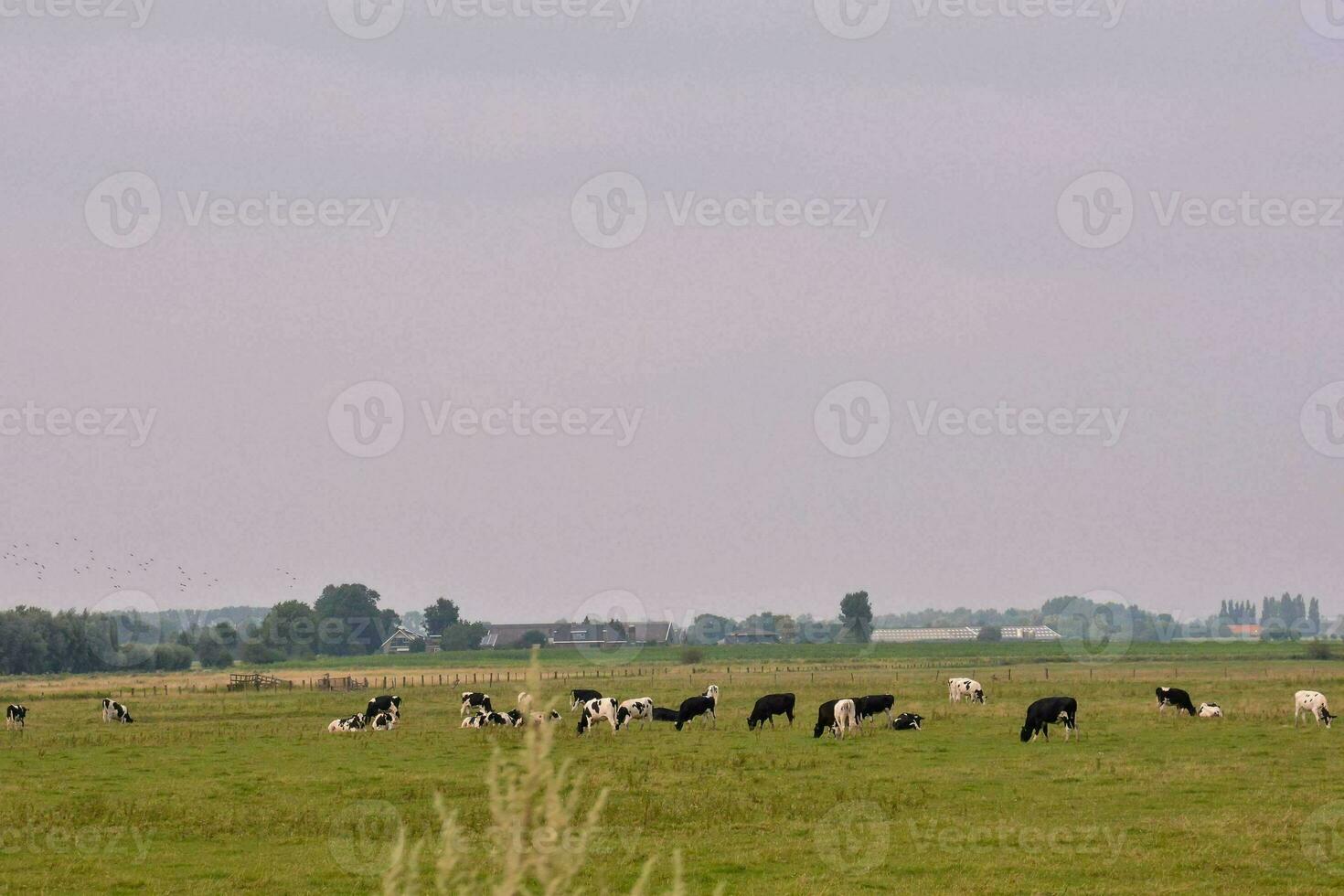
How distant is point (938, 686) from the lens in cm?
6631

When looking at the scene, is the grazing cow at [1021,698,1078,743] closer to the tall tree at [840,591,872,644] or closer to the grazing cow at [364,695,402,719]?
the grazing cow at [364,695,402,719]

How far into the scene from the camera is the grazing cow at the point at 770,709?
44688mm

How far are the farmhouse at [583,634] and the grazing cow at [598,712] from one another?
124923mm

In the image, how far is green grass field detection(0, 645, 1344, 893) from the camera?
67.8 feet

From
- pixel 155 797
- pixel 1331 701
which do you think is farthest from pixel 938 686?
pixel 155 797

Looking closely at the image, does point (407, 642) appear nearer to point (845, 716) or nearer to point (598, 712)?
point (598, 712)

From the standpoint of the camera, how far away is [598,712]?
43.3 metres

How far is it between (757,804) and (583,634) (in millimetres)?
153522

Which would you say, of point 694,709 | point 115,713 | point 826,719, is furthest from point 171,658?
point 826,719

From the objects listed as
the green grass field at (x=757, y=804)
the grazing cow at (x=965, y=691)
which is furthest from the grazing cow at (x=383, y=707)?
the grazing cow at (x=965, y=691)

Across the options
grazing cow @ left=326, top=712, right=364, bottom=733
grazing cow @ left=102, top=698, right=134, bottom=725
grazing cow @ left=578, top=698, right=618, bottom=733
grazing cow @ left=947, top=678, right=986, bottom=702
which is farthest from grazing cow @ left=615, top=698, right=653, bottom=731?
grazing cow @ left=102, top=698, right=134, bottom=725

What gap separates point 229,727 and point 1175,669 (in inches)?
2423

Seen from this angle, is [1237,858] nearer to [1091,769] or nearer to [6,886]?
[1091,769]

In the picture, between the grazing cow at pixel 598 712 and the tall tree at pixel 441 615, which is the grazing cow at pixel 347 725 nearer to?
the grazing cow at pixel 598 712
